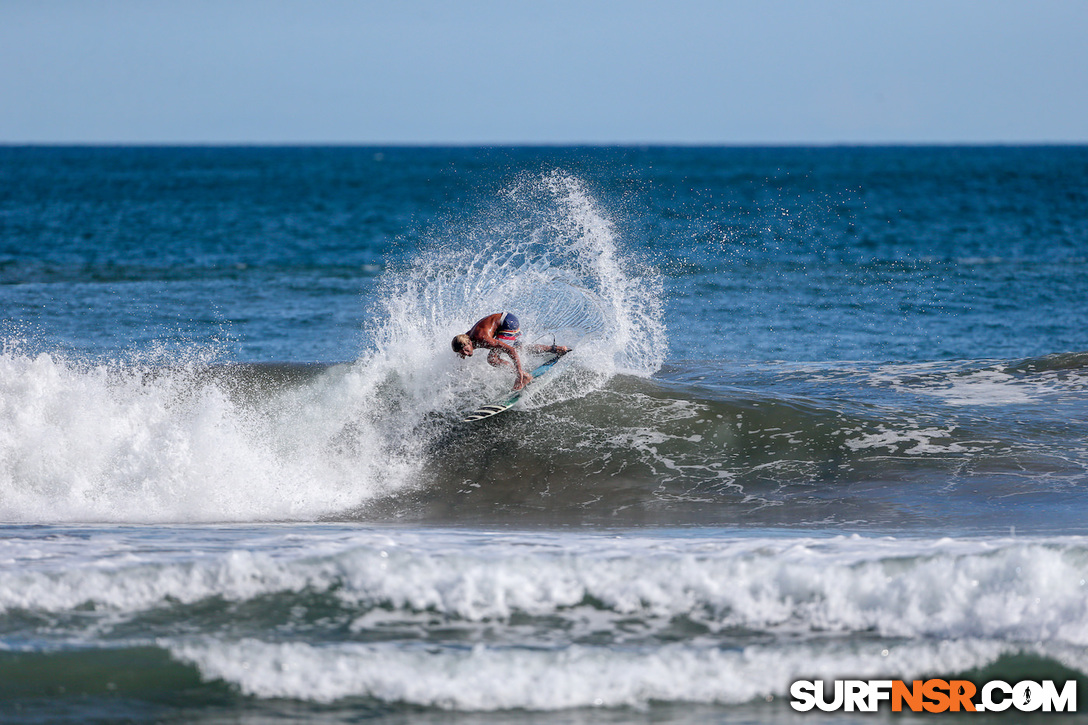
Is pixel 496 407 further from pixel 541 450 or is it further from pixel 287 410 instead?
pixel 287 410

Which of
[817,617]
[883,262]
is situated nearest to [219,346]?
[817,617]

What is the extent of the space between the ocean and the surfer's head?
1.03m

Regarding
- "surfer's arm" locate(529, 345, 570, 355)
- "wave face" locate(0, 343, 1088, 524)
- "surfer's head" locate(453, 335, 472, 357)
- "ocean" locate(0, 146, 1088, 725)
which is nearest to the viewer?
"ocean" locate(0, 146, 1088, 725)

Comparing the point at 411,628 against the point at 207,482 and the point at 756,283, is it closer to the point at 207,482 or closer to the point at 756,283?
the point at 207,482

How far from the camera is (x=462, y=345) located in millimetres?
10469

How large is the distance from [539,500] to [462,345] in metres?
1.94

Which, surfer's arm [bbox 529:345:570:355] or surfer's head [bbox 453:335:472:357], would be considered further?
surfer's arm [bbox 529:345:570:355]

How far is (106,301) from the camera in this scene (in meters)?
20.2

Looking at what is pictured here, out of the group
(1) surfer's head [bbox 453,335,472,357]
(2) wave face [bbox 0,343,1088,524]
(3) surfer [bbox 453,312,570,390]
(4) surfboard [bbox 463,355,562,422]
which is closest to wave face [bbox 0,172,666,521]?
(2) wave face [bbox 0,343,1088,524]

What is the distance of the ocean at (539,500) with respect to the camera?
5734mm

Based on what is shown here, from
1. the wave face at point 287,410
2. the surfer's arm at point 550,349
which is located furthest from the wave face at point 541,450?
the surfer's arm at point 550,349

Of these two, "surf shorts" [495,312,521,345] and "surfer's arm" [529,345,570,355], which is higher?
"surf shorts" [495,312,521,345]

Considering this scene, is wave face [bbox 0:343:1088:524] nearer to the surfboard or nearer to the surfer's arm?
the surfboard

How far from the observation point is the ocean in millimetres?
5734
